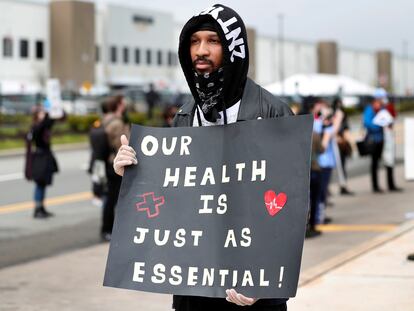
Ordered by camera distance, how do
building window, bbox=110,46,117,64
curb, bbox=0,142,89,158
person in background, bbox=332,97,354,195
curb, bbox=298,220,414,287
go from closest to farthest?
1. curb, bbox=298,220,414,287
2. person in background, bbox=332,97,354,195
3. curb, bbox=0,142,89,158
4. building window, bbox=110,46,117,64

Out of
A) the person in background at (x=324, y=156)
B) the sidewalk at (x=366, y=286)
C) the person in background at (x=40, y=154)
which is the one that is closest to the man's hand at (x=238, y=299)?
the sidewalk at (x=366, y=286)

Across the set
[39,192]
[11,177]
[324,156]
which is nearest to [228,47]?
[324,156]

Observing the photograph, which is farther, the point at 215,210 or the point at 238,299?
the point at 215,210

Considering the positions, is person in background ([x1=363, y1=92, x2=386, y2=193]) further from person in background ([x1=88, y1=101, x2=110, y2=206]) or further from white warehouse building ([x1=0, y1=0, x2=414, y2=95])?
Result: white warehouse building ([x1=0, y1=0, x2=414, y2=95])

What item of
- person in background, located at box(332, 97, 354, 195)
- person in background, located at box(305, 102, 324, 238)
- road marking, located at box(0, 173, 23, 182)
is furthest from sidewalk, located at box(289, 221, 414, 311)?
road marking, located at box(0, 173, 23, 182)

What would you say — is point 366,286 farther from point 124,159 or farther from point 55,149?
point 55,149

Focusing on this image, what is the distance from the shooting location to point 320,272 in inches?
323

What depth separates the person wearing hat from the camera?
374 cm

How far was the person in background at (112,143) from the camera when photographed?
439 inches

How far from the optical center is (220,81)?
3.78m

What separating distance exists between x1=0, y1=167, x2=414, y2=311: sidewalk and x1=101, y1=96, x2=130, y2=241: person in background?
3.70ft

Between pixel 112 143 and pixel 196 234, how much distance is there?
24.6 feet

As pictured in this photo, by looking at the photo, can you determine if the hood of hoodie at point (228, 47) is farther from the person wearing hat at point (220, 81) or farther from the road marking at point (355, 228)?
the road marking at point (355, 228)

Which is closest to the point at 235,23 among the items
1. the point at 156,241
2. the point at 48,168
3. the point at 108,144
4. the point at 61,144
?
the point at 156,241
